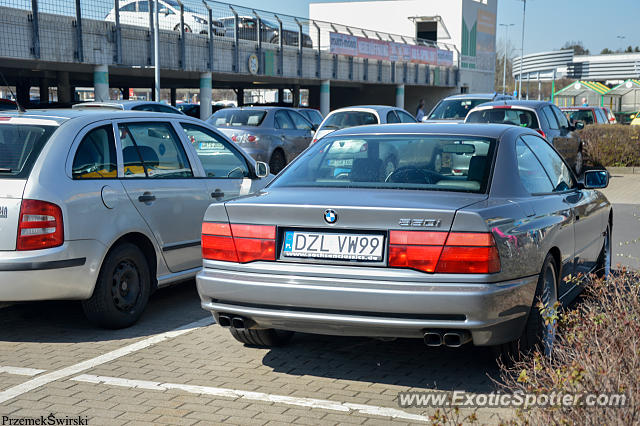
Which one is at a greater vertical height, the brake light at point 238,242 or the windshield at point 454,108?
the windshield at point 454,108

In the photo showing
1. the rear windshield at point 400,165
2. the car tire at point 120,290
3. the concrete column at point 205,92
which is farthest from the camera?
the concrete column at point 205,92

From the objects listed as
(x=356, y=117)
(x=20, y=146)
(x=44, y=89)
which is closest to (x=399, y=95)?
(x=44, y=89)

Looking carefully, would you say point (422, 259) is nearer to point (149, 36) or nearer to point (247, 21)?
point (149, 36)

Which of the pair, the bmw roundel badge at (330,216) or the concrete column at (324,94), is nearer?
the bmw roundel badge at (330,216)

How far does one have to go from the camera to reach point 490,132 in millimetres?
5426

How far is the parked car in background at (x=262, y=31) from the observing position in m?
33.5

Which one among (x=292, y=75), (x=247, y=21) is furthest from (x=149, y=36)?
(x=292, y=75)

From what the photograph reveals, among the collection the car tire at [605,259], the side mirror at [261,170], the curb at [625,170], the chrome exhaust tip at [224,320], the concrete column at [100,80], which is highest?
the concrete column at [100,80]

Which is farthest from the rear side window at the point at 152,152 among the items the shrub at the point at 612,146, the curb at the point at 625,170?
the shrub at the point at 612,146

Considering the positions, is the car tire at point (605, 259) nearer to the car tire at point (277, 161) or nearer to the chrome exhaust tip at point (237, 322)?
the chrome exhaust tip at point (237, 322)

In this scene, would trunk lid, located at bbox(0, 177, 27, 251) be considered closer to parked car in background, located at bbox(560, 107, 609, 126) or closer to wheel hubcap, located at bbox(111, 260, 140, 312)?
wheel hubcap, located at bbox(111, 260, 140, 312)

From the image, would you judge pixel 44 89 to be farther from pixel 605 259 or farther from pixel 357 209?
pixel 357 209

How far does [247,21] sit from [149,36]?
6.39 m

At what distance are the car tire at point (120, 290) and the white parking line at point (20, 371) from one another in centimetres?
87
